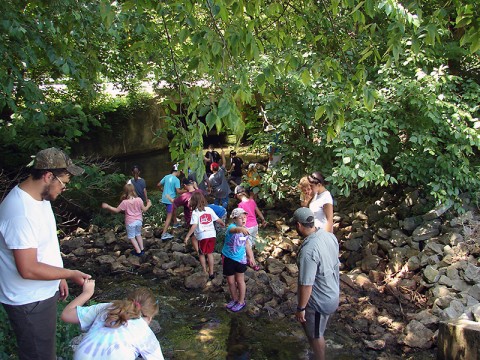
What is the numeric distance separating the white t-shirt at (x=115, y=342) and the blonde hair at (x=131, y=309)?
4cm

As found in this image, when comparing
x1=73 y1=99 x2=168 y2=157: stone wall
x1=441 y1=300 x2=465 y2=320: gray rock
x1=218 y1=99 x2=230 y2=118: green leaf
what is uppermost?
x1=73 y1=99 x2=168 y2=157: stone wall

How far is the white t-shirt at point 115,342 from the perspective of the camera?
272 centimetres

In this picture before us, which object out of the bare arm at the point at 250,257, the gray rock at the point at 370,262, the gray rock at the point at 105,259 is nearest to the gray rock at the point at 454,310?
the gray rock at the point at 370,262

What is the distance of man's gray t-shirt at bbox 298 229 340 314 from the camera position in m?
4.07

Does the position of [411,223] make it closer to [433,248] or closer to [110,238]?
[433,248]

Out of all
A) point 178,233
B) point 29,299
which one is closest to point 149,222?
point 178,233

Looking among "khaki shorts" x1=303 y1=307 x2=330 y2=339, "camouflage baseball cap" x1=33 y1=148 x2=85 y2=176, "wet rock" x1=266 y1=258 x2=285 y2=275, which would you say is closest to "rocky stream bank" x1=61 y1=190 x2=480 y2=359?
"wet rock" x1=266 y1=258 x2=285 y2=275

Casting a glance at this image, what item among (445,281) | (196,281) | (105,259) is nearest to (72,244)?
(105,259)

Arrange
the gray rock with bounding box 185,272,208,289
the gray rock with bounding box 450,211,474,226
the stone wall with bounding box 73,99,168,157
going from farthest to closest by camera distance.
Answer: the stone wall with bounding box 73,99,168,157 → the gray rock with bounding box 450,211,474,226 → the gray rock with bounding box 185,272,208,289

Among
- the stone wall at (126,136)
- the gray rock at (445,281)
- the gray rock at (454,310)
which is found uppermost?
the stone wall at (126,136)

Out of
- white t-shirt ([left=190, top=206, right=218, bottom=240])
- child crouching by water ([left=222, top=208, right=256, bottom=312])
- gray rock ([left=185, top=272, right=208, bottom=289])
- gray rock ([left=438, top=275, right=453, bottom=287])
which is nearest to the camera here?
child crouching by water ([left=222, top=208, right=256, bottom=312])

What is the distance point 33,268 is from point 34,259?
0.18ft

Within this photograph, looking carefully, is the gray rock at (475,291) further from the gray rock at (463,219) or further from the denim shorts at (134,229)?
the denim shorts at (134,229)

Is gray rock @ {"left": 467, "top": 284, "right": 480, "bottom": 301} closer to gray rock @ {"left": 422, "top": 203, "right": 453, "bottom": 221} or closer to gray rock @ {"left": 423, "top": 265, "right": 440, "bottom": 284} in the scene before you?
gray rock @ {"left": 423, "top": 265, "right": 440, "bottom": 284}
